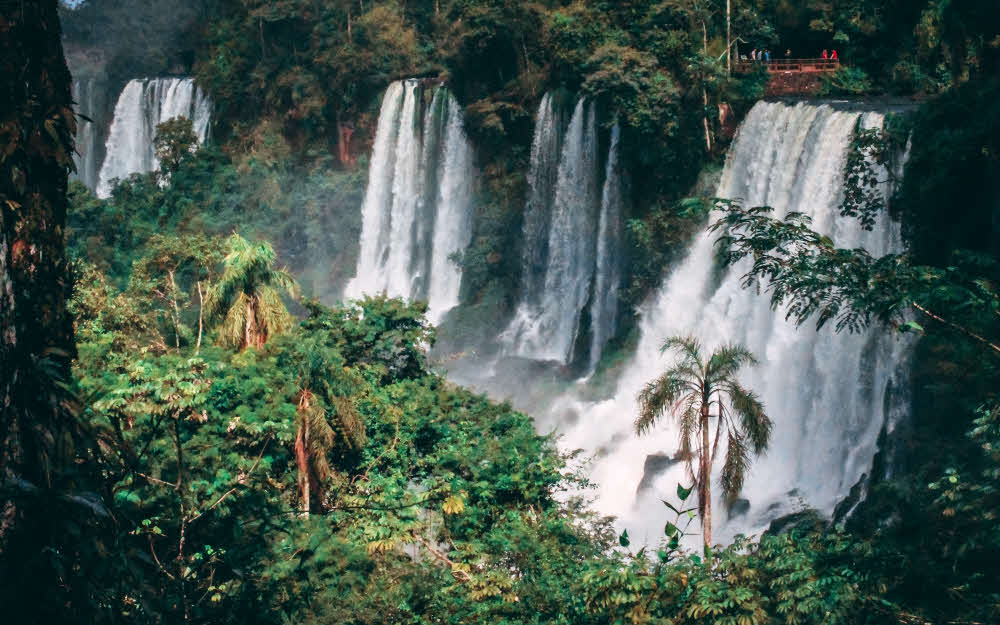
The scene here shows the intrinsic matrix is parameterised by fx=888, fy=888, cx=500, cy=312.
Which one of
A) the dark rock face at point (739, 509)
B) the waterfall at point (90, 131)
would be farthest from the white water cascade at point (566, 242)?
the waterfall at point (90, 131)

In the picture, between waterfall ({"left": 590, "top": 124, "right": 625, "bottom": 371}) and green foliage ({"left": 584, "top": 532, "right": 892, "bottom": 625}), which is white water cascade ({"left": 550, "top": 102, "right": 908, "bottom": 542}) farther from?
green foliage ({"left": 584, "top": 532, "right": 892, "bottom": 625})

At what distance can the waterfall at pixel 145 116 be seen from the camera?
4519 centimetres

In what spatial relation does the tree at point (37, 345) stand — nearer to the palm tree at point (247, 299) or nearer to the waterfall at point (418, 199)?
the palm tree at point (247, 299)

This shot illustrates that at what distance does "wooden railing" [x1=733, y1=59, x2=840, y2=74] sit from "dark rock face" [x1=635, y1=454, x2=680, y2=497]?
38.3ft

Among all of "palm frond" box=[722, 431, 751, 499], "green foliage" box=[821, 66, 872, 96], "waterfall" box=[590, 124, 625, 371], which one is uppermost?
"green foliage" box=[821, 66, 872, 96]

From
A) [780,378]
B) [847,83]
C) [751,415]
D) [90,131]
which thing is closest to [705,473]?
[751,415]

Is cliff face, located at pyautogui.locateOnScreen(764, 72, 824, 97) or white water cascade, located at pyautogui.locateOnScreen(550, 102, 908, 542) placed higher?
cliff face, located at pyautogui.locateOnScreen(764, 72, 824, 97)

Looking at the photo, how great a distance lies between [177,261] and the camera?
72.8 ft

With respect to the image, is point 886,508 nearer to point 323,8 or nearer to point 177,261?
point 177,261

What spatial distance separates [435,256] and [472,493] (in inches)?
908

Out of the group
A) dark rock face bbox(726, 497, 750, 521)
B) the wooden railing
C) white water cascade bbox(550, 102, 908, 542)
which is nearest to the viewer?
white water cascade bbox(550, 102, 908, 542)

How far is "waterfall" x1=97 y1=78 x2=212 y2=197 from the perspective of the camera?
148 ft

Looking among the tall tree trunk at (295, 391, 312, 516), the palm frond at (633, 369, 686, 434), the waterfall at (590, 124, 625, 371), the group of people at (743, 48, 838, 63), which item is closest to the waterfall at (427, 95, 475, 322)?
the waterfall at (590, 124, 625, 371)

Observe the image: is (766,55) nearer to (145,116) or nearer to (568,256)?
(568,256)
